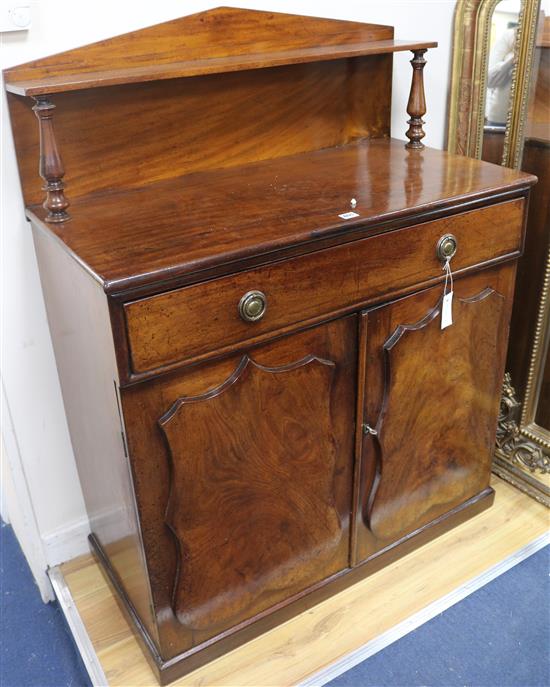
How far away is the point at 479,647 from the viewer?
4.96 ft

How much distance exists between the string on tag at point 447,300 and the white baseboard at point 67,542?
97 cm

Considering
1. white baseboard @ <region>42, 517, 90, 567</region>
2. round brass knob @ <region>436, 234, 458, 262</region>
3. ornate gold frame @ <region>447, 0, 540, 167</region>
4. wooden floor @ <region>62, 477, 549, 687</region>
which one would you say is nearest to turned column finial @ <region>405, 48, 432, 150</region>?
ornate gold frame @ <region>447, 0, 540, 167</region>

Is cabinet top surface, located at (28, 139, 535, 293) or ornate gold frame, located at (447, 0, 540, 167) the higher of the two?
ornate gold frame, located at (447, 0, 540, 167)

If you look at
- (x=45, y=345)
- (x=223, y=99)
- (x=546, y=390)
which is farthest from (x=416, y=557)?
(x=223, y=99)

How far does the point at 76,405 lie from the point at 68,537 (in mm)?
437

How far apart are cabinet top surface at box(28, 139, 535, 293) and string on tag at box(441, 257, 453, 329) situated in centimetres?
14

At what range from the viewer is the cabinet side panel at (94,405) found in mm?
1146

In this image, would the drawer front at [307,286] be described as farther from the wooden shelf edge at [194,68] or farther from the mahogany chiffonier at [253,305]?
the wooden shelf edge at [194,68]

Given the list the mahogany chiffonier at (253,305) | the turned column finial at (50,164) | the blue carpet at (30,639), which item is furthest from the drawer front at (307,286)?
the blue carpet at (30,639)

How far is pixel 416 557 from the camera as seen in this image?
5.59 ft

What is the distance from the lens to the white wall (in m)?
1.31

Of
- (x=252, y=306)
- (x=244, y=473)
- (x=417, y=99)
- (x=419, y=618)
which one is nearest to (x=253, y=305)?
(x=252, y=306)

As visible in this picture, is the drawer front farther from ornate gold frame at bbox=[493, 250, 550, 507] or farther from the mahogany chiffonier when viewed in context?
ornate gold frame at bbox=[493, 250, 550, 507]

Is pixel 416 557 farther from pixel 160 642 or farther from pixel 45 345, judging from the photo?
pixel 45 345
